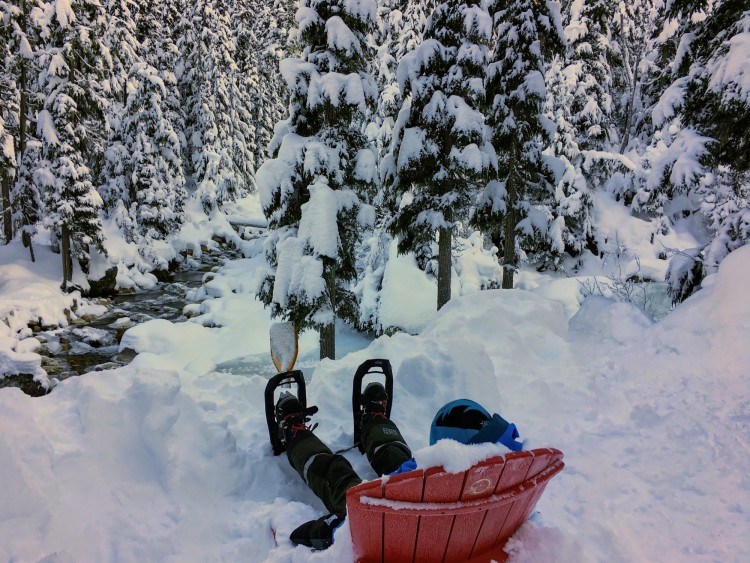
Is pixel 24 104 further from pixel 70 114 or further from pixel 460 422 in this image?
pixel 460 422

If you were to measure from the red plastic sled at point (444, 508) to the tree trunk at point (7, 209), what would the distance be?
2255cm

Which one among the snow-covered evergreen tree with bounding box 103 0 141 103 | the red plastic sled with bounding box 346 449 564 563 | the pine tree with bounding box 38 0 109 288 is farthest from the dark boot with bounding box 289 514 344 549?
the snow-covered evergreen tree with bounding box 103 0 141 103

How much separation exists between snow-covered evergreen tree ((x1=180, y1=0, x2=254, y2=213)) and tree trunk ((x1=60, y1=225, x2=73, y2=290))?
16.7 metres

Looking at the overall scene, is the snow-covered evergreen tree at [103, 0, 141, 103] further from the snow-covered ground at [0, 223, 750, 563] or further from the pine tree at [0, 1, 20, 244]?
the snow-covered ground at [0, 223, 750, 563]

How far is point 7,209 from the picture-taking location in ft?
65.0

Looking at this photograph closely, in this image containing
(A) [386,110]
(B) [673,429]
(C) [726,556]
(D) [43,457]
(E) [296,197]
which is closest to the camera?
(C) [726,556]

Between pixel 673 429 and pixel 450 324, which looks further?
pixel 450 324

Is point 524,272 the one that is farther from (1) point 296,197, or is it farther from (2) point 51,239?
(2) point 51,239

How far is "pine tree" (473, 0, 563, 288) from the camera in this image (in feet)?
43.6

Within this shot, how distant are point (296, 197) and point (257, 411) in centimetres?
642

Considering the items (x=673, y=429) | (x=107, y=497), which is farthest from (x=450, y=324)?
(x=107, y=497)

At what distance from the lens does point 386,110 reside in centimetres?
2025

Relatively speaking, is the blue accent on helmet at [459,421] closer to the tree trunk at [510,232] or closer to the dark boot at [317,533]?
the dark boot at [317,533]

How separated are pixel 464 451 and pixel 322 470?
1.74 metres
